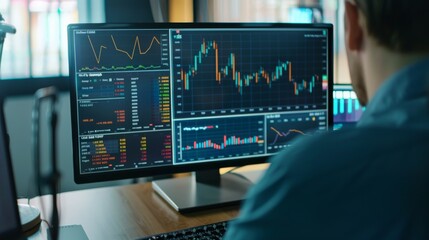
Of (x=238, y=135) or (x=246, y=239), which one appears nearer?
(x=246, y=239)

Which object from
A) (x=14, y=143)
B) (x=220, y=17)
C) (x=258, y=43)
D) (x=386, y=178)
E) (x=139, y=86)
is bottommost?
(x=14, y=143)

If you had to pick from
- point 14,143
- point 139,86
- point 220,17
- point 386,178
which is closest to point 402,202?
point 386,178

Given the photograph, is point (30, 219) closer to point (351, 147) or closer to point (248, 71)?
point (248, 71)

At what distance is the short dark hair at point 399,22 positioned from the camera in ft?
1.97

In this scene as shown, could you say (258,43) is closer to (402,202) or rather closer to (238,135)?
(238,135)

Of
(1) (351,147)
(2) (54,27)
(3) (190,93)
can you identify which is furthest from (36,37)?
(1) (351,147)

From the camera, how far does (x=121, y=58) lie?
1.30 m

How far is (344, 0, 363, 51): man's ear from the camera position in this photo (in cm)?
69

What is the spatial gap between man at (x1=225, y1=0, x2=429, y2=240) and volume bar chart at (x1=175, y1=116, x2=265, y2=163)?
76 centimetres

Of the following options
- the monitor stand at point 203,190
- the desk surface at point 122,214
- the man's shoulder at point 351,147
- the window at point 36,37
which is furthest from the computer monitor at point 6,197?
the window at point 36,37

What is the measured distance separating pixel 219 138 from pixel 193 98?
0.13 m

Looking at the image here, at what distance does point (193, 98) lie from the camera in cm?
137

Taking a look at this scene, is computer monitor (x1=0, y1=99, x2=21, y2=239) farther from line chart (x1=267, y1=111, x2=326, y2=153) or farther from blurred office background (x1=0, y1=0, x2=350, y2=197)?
blurred office background (x1=0, y1=0, x2=350, y2=197)

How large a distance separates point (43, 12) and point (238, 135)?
2.14m
